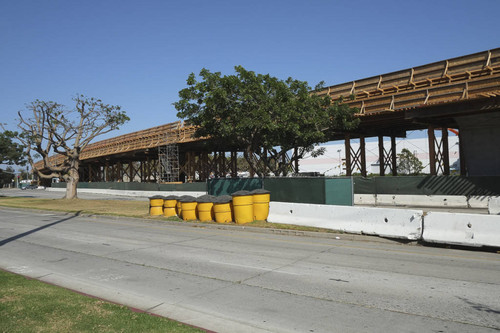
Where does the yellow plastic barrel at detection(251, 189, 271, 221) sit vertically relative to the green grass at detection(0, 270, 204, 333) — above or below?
above

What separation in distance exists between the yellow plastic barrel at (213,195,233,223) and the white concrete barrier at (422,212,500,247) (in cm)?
800

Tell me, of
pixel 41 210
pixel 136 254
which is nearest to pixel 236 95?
pixel 136 254

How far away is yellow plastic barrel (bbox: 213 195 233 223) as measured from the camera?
53.7 feet

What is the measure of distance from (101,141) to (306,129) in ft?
152

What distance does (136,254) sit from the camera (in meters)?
10.1

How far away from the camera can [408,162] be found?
Result: 206 feet

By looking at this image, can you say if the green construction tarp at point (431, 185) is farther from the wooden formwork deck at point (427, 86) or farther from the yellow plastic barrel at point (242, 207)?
the yellow plastic barrel at point (242, 207)

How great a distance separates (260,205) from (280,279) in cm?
875

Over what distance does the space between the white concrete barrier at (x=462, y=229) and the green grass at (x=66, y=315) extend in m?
8.64

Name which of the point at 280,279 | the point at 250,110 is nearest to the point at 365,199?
the point at 250,110

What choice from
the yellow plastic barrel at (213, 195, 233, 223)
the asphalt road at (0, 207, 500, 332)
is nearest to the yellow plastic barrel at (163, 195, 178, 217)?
the yellow plastic barrel at (213, 195, 233, 223)

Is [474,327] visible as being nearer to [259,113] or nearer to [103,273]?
[103,273]

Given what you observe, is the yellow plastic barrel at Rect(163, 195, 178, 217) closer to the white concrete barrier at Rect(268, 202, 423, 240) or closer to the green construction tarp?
the white concrete barrier at Rect(268, 202, 423, 240)

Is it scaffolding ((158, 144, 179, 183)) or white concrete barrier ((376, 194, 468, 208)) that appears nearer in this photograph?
white concrete barrier ((376, 194, 468, 208))
